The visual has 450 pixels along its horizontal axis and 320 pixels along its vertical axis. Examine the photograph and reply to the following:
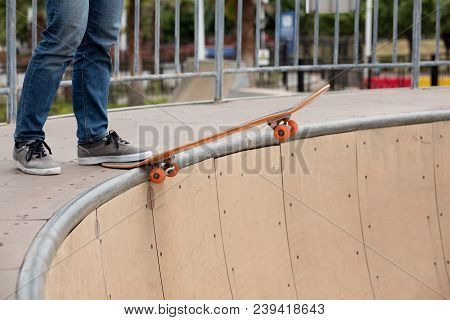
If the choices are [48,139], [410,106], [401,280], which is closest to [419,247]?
[401,280]

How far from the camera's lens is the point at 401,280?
5586 mm

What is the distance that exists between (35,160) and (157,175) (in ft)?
2.09

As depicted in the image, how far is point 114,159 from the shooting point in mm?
4508

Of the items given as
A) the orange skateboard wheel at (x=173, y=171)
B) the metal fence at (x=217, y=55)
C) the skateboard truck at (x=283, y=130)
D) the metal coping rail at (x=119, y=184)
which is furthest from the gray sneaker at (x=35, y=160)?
the metal fence at (x=217, y=55)

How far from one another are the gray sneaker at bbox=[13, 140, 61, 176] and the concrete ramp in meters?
0.50

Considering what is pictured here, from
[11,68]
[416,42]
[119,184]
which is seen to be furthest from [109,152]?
[416,42]

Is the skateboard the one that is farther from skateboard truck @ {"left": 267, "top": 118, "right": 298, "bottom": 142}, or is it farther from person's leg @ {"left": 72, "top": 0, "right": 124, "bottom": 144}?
person's leg @ {"left": 72, "top": 0, "right": 124, "bottom": 144}

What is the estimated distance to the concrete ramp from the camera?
3674 mm

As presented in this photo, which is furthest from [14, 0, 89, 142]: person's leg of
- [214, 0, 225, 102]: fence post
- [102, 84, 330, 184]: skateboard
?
[214, 0, 225, 102]: fence post

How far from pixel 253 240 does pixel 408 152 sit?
64.6 inches

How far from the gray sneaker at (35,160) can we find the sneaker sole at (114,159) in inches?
9.6

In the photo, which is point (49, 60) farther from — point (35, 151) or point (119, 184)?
point (119, 184)

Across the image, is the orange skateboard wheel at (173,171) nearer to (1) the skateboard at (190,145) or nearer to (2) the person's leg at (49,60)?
(1) the skateboard at (190,145)

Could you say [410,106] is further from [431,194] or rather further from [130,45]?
[130,45]
